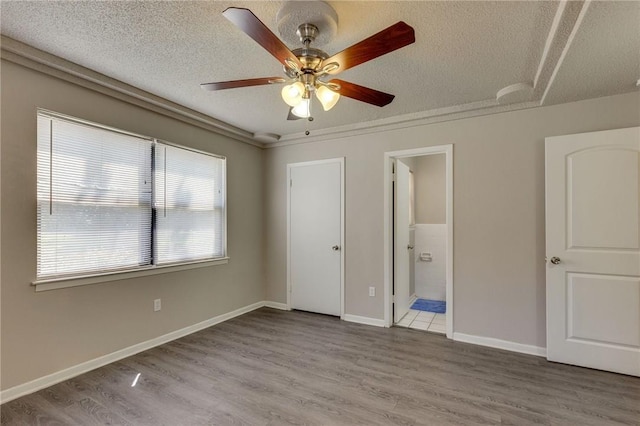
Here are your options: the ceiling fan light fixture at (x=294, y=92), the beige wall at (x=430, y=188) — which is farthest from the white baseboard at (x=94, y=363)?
the beige wall at (x=430, y=188)

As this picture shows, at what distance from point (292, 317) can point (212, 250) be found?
4.40 feet

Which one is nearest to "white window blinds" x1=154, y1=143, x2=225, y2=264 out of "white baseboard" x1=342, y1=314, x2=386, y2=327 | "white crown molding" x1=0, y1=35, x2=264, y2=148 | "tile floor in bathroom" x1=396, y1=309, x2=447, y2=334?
"white crown molding" x1=0, y1=35, x2=264, y2=148

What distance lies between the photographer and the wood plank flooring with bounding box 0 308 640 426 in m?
2.00

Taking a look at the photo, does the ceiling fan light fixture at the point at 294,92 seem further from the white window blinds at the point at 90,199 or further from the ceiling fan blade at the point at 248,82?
the white window blinds at the point at 90,199

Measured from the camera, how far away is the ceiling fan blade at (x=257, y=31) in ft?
4.32

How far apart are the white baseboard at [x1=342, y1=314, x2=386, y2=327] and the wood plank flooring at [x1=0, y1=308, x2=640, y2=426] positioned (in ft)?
1.63

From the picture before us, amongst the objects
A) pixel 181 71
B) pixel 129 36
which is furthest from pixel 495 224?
pixel 129 36

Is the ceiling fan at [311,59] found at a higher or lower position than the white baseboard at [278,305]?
higher

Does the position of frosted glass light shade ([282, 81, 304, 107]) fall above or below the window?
above

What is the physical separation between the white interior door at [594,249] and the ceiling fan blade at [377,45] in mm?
2151

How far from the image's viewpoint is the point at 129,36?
201 centimetres

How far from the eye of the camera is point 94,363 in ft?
8.55

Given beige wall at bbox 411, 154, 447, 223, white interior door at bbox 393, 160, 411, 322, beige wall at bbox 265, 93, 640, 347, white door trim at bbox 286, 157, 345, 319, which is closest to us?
beige wall at bbox 265, 93, 640, 347

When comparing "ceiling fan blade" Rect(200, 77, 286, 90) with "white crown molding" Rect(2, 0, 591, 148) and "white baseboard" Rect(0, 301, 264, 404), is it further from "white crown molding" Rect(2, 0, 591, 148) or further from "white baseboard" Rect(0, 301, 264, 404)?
"white baseboard" Rect(0, 301, 264, 404)
